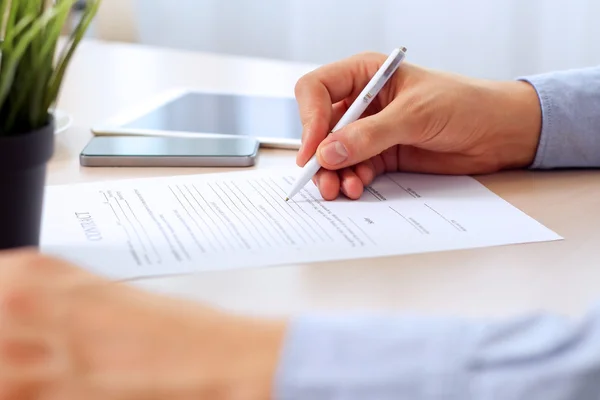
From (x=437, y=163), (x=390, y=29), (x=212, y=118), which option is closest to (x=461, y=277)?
(x=437, y=163)

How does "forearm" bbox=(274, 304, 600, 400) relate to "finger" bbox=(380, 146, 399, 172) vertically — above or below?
above

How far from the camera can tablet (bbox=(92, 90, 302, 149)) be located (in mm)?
936

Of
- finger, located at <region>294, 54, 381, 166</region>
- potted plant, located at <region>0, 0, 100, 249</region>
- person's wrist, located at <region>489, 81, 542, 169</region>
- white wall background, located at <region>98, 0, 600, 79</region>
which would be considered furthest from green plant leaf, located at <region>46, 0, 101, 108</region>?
white wall background, located at <region>98, 0, 600, 79</region>

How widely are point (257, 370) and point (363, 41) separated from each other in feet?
6.13

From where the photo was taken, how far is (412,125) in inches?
30.9

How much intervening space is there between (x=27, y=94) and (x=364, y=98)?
38 centimetres

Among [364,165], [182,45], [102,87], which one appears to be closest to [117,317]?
[364,165]

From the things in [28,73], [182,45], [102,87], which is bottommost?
[182,45]

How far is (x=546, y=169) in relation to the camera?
848 mm

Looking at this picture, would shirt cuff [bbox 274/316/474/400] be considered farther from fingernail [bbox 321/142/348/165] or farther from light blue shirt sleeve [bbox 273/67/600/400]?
fingernail [bbox 321/142/348/165]

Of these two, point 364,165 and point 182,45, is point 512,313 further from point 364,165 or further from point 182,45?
point 182,45

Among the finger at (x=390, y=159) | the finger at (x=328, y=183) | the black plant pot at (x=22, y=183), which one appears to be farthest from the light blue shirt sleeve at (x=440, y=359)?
the finger at (x=390, y=159)

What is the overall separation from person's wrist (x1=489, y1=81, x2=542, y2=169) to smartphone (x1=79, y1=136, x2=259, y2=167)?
26cm

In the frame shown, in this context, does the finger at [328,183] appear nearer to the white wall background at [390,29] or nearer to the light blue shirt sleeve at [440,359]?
the light blue shirt sleeve at [440,359]
